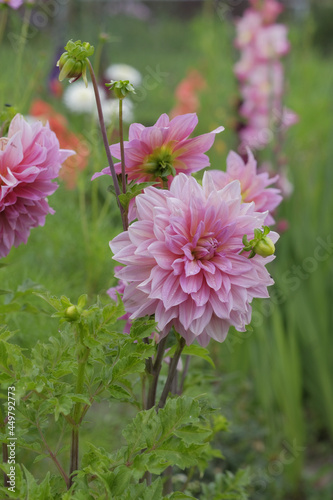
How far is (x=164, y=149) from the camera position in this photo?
485 millimetres

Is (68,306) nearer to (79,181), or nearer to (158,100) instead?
(79,181)

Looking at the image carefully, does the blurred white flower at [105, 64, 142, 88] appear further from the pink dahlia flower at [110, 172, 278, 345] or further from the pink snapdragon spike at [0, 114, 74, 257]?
the pink dahlia flower at [110, 172, 278, 345]

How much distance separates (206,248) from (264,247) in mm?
48

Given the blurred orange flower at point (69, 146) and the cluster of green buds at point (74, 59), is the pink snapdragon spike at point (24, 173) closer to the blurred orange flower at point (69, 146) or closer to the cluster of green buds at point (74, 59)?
the cluster of green buds at point (74, 59)

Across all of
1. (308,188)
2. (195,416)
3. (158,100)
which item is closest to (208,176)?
(195,416)

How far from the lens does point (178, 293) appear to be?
0.44m

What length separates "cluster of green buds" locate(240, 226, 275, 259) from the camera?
420 mm

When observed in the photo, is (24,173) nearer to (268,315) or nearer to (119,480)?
(119,480)

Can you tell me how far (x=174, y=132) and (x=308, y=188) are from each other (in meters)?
1.33

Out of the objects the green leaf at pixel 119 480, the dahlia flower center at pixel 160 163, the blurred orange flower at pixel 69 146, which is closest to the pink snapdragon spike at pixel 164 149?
the dahlia flower center at pixel 160 163

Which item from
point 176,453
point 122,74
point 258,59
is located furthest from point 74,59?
point 122,74

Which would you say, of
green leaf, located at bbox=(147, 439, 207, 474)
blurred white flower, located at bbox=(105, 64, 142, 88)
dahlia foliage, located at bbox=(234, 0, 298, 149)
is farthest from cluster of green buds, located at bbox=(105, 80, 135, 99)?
blurred white flower, located at bbox=(105, 64, 142, 88)

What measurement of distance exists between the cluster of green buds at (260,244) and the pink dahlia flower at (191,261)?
13 mm

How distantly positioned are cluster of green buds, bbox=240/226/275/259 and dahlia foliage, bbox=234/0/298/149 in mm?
1432
